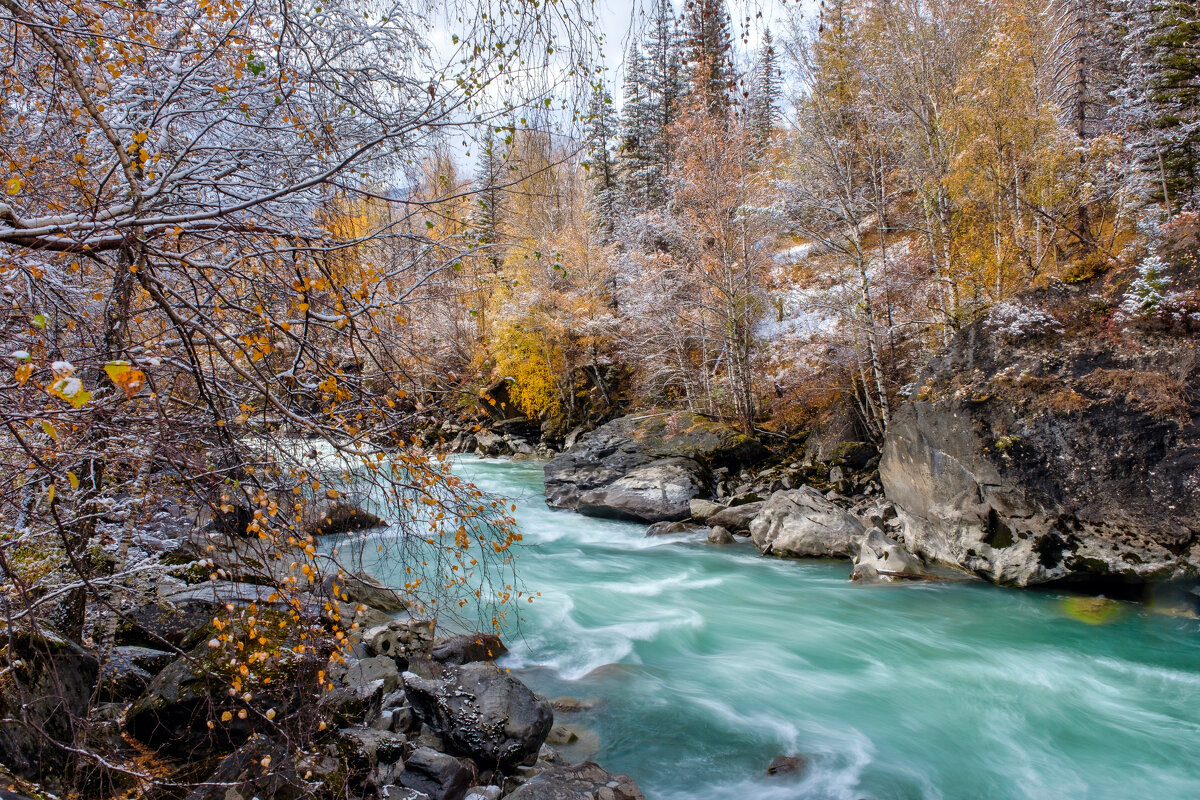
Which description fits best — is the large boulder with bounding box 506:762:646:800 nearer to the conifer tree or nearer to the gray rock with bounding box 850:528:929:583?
the gray rock with bounding box 850:528:929:583

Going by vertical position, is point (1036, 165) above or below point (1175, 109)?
below

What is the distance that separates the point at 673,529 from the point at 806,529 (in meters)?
2.78

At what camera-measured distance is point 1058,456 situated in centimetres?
754

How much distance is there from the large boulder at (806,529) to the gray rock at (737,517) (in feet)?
2.09

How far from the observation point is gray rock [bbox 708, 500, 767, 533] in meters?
11.4

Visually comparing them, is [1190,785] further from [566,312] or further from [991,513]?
[566,312]

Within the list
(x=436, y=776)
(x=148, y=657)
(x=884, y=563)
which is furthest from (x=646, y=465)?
(x=148, y=657)

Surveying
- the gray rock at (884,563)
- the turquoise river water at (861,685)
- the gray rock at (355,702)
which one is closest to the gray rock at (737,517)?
the turquoise river water at (861,685)

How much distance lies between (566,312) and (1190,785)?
1835 centimetres

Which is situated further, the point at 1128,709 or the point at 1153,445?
the point at 1153,445

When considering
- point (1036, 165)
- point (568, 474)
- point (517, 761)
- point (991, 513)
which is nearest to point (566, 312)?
point (568, 474)

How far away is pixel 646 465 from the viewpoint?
13992 millimetres

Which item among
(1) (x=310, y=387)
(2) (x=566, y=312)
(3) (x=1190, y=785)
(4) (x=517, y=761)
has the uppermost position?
(2) (x=566, y=312)

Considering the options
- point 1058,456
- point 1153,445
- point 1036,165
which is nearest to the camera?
point 1153,445
